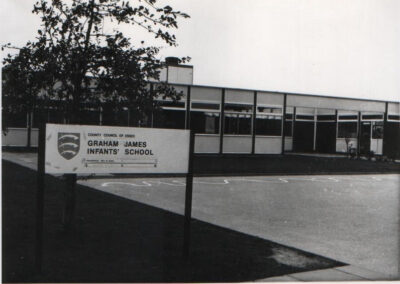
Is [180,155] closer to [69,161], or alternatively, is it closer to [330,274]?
[69,161]

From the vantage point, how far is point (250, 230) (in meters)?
7.08

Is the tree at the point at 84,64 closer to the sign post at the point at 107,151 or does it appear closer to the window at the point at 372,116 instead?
the sign post at the point at 107,151

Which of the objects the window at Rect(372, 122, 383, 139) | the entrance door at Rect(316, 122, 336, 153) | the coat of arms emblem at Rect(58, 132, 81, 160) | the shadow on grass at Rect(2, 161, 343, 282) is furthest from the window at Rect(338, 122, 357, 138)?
the coat of arms emblem at Rect(58, 132, 81, 160)

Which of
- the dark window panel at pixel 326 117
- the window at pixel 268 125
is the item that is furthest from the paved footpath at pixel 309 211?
the dark window panel at pixel 326 117

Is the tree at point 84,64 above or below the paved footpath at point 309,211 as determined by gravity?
above

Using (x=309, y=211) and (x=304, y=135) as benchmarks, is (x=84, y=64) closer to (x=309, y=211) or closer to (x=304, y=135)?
(x=309, y=211)

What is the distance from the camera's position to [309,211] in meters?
8.95

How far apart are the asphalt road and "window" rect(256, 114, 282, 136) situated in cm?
1131

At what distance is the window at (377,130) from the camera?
29.2 metres

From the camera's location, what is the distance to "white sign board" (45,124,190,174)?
470cm

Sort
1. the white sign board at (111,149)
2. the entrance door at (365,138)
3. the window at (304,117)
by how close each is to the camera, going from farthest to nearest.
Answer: the window at (304,117), the entrance door at (365,138), the white sign board at (111,149)

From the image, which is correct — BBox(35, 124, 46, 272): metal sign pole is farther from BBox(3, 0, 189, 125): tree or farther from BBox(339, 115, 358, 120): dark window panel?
BBox(339, 115, 358, 120): dark window panel

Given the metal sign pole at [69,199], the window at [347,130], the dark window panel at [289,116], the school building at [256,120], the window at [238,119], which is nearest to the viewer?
the metal sign pole at [69,199]

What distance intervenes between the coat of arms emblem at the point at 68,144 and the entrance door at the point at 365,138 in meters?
24.4
